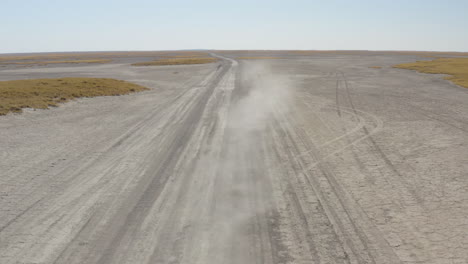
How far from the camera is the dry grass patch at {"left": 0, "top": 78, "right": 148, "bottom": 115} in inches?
665

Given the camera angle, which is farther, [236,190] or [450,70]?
[450,70]

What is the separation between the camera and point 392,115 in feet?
47.3

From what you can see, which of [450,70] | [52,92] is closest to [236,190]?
[52,92]

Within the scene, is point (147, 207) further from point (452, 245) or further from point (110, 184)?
point (452, 245)

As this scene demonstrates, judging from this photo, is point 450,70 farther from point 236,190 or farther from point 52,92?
point 236,190

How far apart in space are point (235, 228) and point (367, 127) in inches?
349

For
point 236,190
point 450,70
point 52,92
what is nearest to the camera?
point 236,190

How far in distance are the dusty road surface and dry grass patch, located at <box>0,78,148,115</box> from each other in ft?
11.0

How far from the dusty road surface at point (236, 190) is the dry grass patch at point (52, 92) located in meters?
3.34

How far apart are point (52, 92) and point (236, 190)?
18.8 meters

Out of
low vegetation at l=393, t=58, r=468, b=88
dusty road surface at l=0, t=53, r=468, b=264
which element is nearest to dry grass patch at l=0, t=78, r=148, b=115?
dusty road surface at l=0, t=53, r=468, b=264

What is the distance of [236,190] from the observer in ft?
21.9

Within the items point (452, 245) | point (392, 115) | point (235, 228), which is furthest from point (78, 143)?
point (392, 115)

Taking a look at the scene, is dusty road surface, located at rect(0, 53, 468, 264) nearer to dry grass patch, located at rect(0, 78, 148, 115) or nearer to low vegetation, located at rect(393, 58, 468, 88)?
dry grass patch, located at rect(0, 78, 148, 115)
